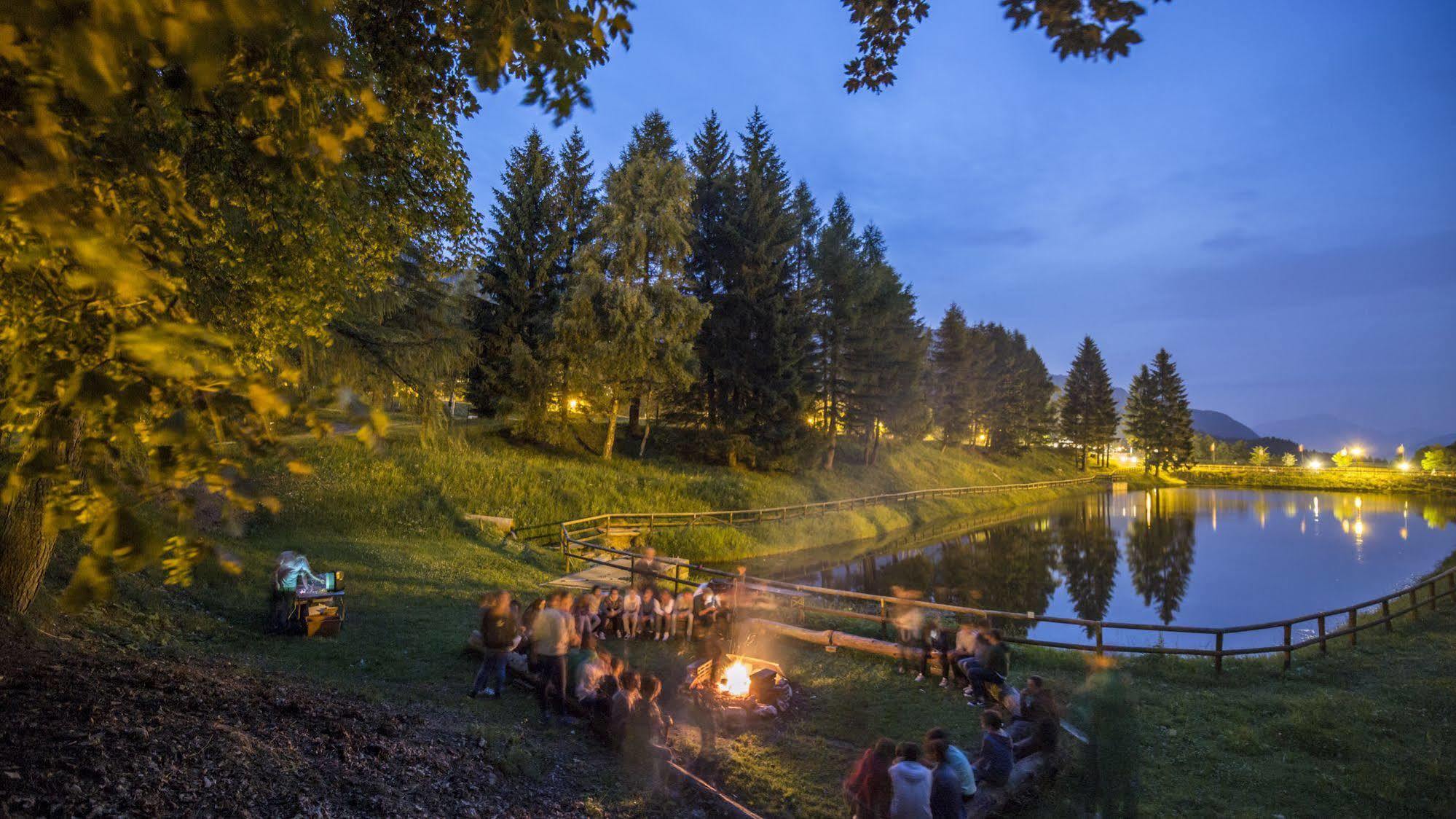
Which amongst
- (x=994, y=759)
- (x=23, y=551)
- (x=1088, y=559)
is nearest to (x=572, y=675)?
(x=994, y=759)

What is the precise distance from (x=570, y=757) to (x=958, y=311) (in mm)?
60806

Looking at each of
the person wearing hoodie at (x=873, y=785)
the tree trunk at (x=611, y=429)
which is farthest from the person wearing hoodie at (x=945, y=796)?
the tree trunk at (x=611, y=429)

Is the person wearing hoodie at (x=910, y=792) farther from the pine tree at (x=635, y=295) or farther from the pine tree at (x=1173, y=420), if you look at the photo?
the pine tree at (x=1173, y=420)

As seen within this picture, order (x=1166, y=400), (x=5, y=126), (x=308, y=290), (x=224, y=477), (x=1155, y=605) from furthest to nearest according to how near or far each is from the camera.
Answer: (x=1166, y=400), (x=1155, y=605), (x=308, y=290), (x=224, y=477), (x=5, y=126)

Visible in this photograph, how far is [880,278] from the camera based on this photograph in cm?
4194

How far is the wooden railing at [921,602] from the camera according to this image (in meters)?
10.6

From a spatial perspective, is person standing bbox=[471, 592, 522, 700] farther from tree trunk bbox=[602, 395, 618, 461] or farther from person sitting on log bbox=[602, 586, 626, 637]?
tree trunk bbox=[602, 395, 618, 461]

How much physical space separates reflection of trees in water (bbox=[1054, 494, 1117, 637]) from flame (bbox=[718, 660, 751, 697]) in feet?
22.8

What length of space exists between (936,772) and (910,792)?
467 mm

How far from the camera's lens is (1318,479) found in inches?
2574

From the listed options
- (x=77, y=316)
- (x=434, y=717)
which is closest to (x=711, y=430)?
(x=434, y=717)

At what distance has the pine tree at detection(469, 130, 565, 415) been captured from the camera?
108 ft

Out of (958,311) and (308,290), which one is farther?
(958,311)

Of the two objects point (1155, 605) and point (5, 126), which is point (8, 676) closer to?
point (5, 126)
